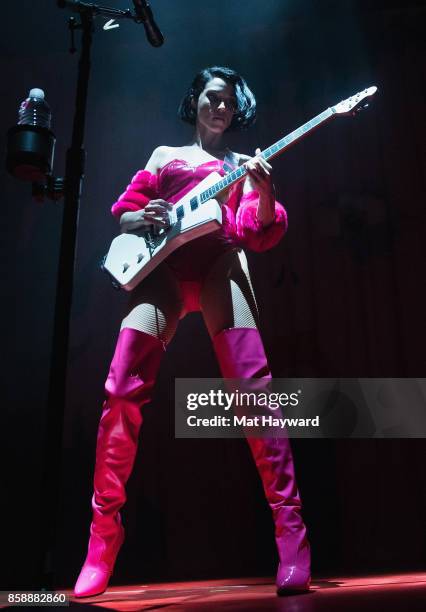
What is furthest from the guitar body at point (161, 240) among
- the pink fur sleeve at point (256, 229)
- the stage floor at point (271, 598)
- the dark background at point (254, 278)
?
the dark background at point (254, 278)

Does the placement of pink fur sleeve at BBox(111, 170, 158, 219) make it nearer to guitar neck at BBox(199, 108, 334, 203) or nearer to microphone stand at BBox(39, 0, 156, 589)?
guitar neck at BBox(199, 108, 334, 203)

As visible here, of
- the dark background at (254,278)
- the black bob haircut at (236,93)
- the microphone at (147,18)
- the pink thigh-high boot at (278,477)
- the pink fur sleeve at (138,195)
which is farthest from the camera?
the dark background at (254,278)

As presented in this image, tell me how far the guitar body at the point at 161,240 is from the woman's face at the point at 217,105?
25cm

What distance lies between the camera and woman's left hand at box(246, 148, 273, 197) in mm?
1512

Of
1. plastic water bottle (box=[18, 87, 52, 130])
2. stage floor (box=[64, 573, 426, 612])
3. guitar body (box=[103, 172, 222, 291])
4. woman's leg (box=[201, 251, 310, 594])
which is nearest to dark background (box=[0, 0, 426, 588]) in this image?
stage floor (box=[64, 573, 426, 612])

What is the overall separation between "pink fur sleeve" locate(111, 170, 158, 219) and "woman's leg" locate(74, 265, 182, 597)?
240 mm

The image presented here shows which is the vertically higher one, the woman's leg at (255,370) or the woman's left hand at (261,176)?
the woman's left hand at (261,176)

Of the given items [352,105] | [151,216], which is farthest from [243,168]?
[352,105]

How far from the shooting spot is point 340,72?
2770mm

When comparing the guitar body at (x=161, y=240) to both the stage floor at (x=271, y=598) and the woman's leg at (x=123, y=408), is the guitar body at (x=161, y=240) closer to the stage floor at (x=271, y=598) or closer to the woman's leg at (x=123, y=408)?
the woman's leg at (x=123, y=408)

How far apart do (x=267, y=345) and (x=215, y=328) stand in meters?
0.85

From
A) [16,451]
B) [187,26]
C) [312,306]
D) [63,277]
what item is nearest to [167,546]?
[16,451]

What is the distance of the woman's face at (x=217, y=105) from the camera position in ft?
5.81

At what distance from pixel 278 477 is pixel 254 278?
47.2 inches
